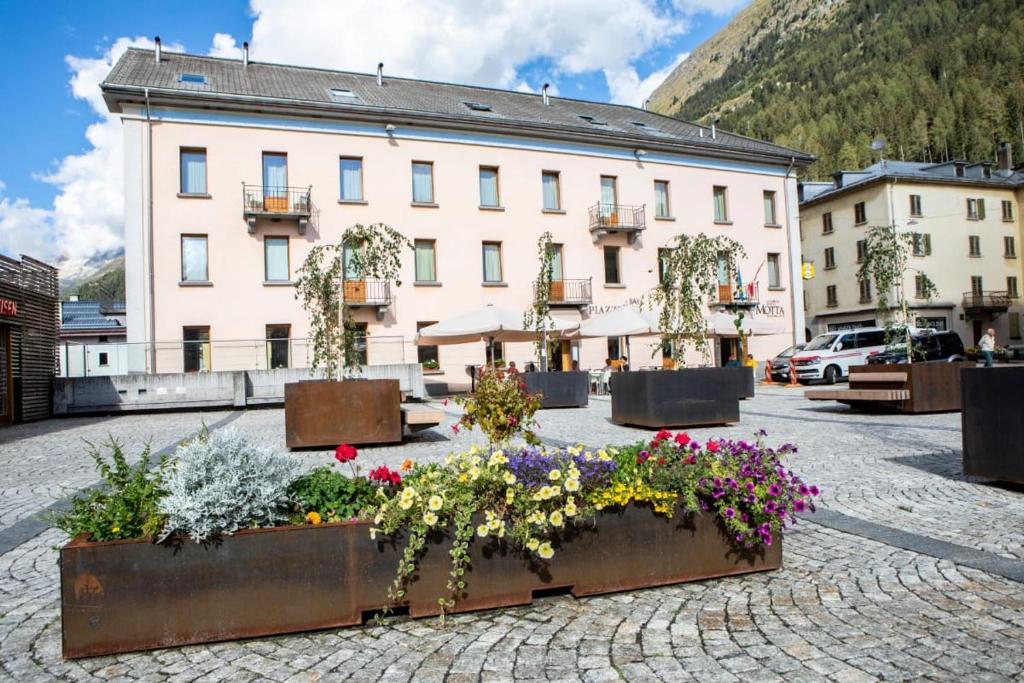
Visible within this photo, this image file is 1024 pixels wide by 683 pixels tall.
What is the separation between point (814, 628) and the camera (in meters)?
3.29

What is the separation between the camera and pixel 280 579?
10.8 ft

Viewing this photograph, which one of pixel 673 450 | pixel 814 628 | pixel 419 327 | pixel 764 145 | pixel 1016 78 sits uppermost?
pixel 1016 78

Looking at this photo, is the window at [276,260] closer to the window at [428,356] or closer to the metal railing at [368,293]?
the metal railing at [368,293]

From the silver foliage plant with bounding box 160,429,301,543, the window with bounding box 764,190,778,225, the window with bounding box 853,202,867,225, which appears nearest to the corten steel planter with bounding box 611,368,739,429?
the silver foliage plant with bounding box 160,429,301,543

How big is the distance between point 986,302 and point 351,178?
40167mm

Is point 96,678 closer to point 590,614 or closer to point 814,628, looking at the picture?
point 590,614

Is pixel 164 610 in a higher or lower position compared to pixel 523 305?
lower

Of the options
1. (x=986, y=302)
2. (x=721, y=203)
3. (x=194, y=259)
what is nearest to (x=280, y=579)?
(x=194, y=259)

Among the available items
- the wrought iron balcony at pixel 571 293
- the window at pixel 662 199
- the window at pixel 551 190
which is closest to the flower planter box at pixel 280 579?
the wrought iron balcony at pixel 571 293

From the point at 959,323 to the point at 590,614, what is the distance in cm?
4941

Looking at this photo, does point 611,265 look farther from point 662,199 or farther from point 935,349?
point 935,349

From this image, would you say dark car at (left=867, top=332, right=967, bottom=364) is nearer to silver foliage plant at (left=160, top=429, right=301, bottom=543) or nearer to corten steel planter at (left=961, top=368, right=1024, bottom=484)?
corten steel planter at (left=961, top=368, right=1024, bottom=484)

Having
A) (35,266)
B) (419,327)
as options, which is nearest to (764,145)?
(419,327)

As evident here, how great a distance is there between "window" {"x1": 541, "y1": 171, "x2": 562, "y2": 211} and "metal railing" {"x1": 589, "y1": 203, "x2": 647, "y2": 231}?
145 centimetres
